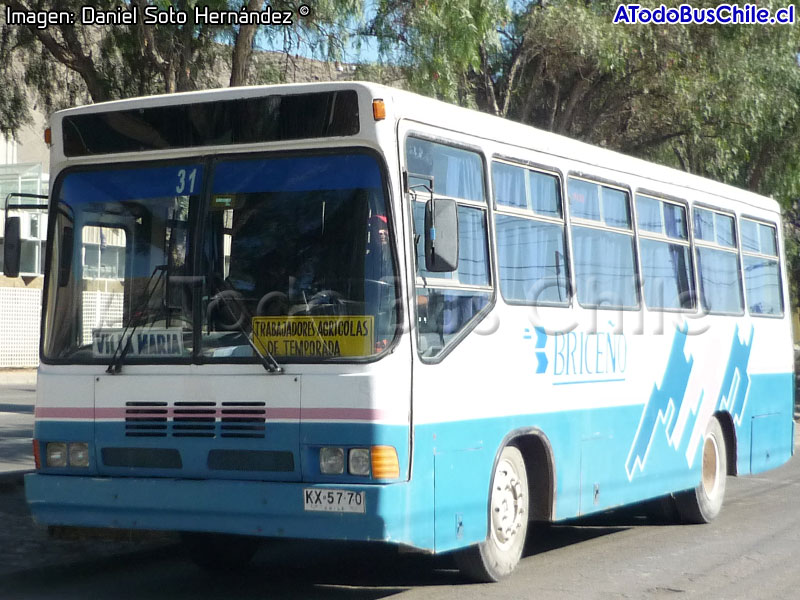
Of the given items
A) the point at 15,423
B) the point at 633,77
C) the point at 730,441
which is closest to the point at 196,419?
the point at 730,441

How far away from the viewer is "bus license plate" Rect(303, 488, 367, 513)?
21.7ft

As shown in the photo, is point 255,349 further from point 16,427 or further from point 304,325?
point 16,427

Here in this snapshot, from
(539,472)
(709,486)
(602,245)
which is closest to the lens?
(539,472)

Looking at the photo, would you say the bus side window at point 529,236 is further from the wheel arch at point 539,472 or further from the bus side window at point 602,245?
the wheel arch at point 539,472

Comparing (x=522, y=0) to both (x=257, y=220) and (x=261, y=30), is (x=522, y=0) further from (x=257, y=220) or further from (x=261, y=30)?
(x=257, y=220)

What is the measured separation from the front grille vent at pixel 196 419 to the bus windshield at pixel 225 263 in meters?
0.28

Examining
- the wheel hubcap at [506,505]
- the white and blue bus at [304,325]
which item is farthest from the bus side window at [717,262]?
the wheel hubcap at [506,505]

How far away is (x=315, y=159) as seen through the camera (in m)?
7.06

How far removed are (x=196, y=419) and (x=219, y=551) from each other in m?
1.93

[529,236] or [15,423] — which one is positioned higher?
[529,236]

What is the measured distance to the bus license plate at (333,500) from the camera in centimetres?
662

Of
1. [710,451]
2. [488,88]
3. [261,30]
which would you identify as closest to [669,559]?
[710,451]

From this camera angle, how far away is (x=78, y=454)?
7.33 meters

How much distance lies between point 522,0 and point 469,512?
11653mm
